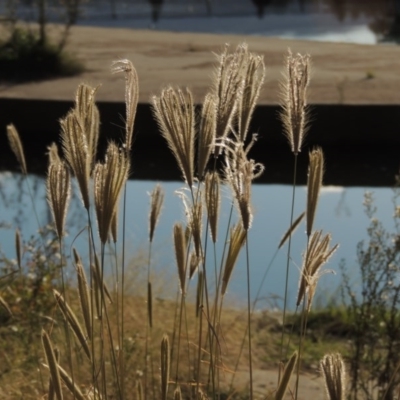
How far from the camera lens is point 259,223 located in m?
6.22

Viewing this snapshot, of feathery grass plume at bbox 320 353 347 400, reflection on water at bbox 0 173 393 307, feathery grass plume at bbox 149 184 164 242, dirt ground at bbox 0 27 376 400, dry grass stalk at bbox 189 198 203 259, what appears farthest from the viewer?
dirt ground at bbox 0 27 376 400

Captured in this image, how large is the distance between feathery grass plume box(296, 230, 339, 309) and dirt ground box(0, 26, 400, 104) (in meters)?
5.44

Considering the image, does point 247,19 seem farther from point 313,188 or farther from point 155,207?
point 313,188

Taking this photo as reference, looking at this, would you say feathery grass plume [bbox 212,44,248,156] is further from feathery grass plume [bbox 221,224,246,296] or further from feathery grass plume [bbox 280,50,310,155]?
feathery grass plume [bbox 221,224,246,296]

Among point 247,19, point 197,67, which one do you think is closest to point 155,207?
point 197,67

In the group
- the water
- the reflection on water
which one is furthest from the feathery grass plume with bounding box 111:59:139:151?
the water

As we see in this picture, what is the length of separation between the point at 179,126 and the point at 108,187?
0.39 feet

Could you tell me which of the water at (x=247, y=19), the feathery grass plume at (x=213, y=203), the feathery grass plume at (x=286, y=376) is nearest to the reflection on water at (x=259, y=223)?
the feathery grass plume at (x=213, y=203)

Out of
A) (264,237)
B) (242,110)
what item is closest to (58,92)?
(264,237)

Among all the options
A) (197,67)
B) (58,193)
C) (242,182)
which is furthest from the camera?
(197,67)

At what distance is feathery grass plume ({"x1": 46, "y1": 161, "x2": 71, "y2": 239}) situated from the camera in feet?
4.59

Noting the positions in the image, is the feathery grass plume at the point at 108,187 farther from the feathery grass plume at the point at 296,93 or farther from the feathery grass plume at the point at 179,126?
the feathery grass plume at the point at 296,93

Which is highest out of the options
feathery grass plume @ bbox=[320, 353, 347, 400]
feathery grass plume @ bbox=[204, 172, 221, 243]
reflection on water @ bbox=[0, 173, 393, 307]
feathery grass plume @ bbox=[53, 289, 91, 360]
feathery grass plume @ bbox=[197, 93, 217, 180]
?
feathery grass plume @ bbox=[197, 93, 217, 180]

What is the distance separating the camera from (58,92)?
29.3 feet
